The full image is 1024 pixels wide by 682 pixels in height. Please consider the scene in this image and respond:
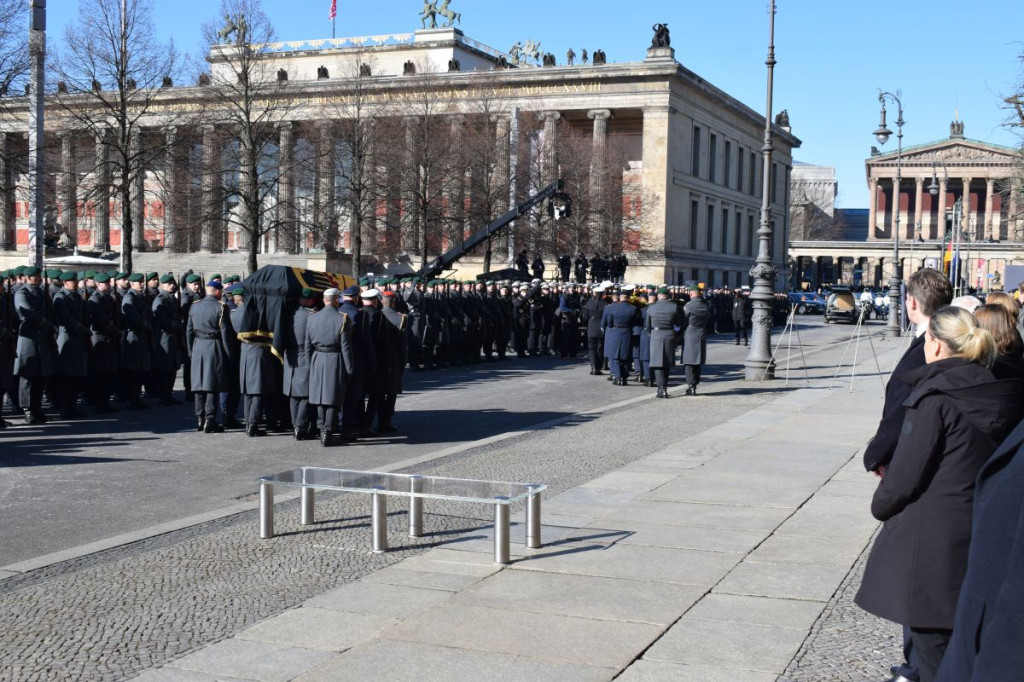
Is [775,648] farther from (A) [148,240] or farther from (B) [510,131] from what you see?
(A) [148,240]

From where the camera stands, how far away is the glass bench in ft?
25.9

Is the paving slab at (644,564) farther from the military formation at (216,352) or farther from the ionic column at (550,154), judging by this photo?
the ionic column at (550,154)

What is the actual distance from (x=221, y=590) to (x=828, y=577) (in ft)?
12.9

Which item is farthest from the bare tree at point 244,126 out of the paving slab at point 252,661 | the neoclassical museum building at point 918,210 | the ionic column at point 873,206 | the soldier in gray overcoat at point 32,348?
the ionic column at point 873,206

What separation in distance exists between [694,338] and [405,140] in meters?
33.3

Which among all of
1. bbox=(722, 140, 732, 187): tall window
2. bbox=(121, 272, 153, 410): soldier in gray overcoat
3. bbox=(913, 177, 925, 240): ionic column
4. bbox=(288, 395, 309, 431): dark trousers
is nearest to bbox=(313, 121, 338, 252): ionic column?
bbox=(121, 272, 153, 410): soldier in gray overcoat

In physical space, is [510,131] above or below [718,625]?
above

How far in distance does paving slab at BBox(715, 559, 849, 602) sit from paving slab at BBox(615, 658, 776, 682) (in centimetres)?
149

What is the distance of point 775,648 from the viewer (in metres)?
5.98

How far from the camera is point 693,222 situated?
83.4m

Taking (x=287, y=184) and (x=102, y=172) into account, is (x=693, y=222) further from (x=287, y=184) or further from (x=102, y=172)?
(x=102, y=172)

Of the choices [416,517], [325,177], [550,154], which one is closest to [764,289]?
[416,517]

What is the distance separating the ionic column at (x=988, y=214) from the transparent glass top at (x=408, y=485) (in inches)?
4572

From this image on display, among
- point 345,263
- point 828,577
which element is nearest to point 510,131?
point 345,263
